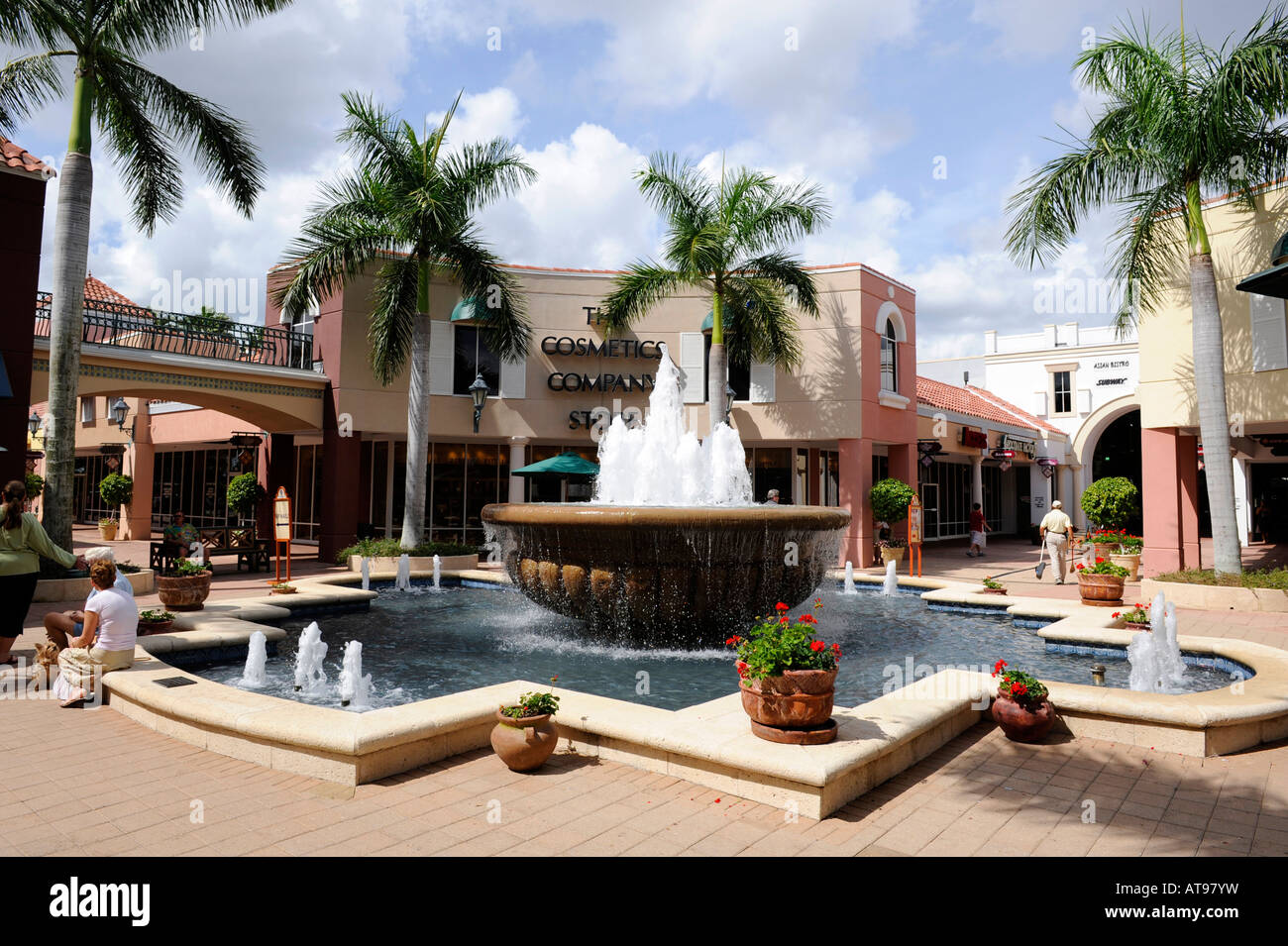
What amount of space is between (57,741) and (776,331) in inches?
629

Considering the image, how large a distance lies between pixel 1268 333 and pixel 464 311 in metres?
16.9

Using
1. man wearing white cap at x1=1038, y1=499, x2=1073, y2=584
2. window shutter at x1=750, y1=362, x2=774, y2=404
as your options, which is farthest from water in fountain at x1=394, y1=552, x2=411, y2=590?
man wearing white cap at x1=1038, y1=499, x2=1073, y2=584

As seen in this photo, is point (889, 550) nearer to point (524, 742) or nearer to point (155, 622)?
point (155, 622)

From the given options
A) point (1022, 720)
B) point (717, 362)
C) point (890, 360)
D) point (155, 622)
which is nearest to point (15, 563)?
point (155, 622)

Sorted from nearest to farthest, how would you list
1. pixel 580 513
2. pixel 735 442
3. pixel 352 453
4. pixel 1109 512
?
pixel 580 513 → pixel 735 442 → pixel 1109 512 → pixel 352 453

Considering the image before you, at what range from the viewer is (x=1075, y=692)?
6.03m

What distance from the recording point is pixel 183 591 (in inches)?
401

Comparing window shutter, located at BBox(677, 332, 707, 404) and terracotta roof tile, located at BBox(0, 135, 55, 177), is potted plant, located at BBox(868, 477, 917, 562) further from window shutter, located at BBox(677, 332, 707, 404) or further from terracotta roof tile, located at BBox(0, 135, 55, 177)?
terracotta roof tile, located at BBox(0, 135, 55, 177)

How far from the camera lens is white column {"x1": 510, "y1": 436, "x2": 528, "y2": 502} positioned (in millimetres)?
21531

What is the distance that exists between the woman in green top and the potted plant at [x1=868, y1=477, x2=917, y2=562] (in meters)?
17.0

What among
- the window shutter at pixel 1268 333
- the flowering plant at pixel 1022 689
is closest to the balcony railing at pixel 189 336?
the flowering plant at pixel 1022 689
